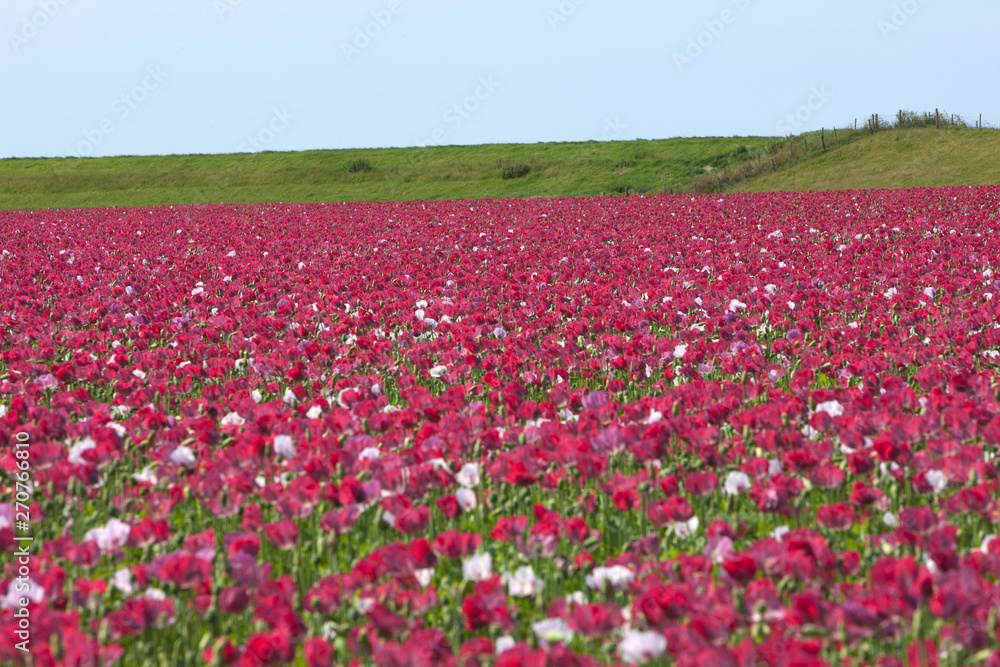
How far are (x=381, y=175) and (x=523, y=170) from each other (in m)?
10.4

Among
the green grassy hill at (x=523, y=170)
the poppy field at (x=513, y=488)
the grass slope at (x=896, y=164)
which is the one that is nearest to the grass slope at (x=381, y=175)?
the green grassy hill at (x=523, y=170)

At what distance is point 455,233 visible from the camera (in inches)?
834

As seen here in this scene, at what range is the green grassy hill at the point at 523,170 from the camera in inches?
1853

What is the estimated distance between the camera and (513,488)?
15.4 feet

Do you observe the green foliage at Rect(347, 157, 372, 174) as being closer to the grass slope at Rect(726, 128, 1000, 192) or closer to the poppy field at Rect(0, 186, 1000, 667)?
the grass slope at Rect(726, 128, 1000, 192)

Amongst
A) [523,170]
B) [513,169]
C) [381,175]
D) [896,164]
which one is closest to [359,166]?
[381,175]

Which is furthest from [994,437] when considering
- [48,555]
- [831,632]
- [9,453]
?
[9,453]

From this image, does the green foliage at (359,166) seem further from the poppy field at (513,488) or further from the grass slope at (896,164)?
the poppy field at (513,488)

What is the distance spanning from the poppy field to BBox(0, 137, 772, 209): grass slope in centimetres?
4426

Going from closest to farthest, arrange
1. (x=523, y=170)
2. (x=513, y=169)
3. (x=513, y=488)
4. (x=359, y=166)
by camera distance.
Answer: (x=513, y=488) → (x=513, y=169) → (x=523, y=170) → (x=359, y=166)

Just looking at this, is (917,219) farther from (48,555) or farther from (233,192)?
(233,192)

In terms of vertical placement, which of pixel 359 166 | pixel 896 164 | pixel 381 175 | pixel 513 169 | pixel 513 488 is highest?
pixel 359 166

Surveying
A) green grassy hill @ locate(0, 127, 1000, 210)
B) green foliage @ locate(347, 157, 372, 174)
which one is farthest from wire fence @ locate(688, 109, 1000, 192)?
green foliage @ locate(347, 157, 372, 174)

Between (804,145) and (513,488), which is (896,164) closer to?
(804,145)
